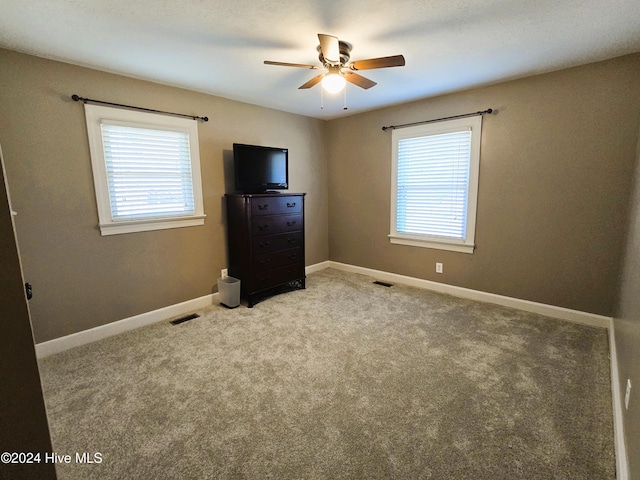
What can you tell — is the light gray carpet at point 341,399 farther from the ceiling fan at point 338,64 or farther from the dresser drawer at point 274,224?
the ceiling fan at point 338,64

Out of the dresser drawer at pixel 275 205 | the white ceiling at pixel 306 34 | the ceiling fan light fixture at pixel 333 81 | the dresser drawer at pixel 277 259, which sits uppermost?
the white ceiling at pixel 306 34

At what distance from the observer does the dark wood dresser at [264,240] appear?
3447mm

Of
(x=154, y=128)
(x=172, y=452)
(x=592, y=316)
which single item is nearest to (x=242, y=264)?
(x=154, y=128)

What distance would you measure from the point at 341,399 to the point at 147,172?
276 centimetres

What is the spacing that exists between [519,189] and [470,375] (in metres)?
2.06

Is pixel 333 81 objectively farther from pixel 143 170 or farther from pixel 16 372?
pixel 16 372

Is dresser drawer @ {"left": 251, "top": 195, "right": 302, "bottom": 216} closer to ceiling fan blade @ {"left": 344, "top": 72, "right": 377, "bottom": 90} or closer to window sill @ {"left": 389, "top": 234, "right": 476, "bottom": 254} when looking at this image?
window sill @ {"left": 389, "top": 234, "right": 476, "bottom": 254}

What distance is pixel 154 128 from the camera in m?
2.98

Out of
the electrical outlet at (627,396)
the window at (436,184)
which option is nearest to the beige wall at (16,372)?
the electrical outlet at (627,396)

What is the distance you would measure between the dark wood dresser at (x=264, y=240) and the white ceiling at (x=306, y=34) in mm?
1325

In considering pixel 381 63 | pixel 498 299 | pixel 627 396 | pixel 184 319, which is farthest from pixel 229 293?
pixel 627 396

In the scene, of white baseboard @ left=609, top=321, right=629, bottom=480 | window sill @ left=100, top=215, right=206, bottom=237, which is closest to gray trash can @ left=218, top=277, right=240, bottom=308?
window sill @ left=100, top=215, right=206, bottom=237

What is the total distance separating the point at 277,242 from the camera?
3717mm

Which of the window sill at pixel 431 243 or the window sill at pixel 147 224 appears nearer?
the window sill at pixel 147 224
